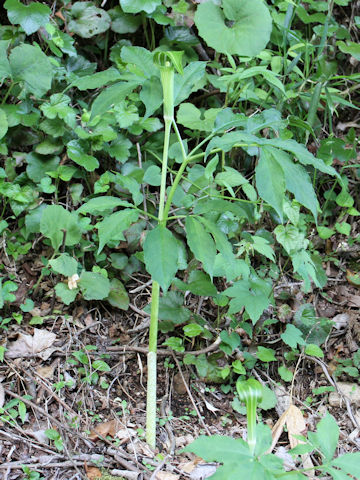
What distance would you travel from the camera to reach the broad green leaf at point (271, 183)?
109 centimetres

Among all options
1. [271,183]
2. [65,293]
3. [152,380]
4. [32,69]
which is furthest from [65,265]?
[271,183]

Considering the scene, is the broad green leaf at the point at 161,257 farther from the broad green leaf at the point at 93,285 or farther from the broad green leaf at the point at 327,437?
the broad green leaf at the point at 93,285

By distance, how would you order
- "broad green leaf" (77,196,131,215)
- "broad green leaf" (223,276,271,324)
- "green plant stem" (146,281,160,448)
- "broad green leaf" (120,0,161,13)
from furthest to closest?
1. "broad green leaf" (120,0,161,13)
2. "broad green leaf" (223,276,271,324)
3. "green plant stem" (146,281,160,448)
4. "broad green leaf" (77,196,131,215)

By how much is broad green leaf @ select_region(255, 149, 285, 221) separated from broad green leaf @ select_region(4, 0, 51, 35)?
1347 millimetres

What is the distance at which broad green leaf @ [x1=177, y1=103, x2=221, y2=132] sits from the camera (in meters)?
1.93

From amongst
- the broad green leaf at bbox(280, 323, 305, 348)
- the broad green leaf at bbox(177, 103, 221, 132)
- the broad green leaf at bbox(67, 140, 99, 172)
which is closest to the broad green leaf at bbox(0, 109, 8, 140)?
the broad green leaf at bbox(67, 140, 99, 172)

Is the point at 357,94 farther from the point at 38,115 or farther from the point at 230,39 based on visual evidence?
the point at 38,115

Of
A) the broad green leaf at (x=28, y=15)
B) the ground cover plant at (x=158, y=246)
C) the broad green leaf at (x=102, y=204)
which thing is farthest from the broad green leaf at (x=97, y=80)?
the broad green leaf at (x=28, y=15)

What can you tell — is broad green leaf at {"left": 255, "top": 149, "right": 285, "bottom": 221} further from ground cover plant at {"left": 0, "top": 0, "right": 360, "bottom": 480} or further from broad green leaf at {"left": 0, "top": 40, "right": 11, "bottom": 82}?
broad green leaf at {"left": 0, "top": 40, "right": 11, "bottom": 82}

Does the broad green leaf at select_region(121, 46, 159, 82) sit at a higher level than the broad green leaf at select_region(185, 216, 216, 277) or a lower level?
higher

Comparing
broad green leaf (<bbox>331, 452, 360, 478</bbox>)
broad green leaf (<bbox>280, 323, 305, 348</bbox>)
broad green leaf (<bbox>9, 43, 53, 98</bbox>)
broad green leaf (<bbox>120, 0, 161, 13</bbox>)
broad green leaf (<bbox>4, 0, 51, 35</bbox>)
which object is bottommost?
broad green leaf (<bbox>280, 323, 305, 348</bbox>)

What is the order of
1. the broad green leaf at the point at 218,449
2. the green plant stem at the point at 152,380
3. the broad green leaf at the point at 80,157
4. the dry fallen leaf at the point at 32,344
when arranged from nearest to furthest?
the broad green leaf at the point at 218,449 < the green plant stem at the point at 152,380 < the dry fallen leaf at the point at 32,344 < the broad green leaf at the point at 80,157

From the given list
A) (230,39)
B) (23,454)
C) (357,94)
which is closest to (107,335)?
(23,454)

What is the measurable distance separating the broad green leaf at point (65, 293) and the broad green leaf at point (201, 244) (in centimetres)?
71
